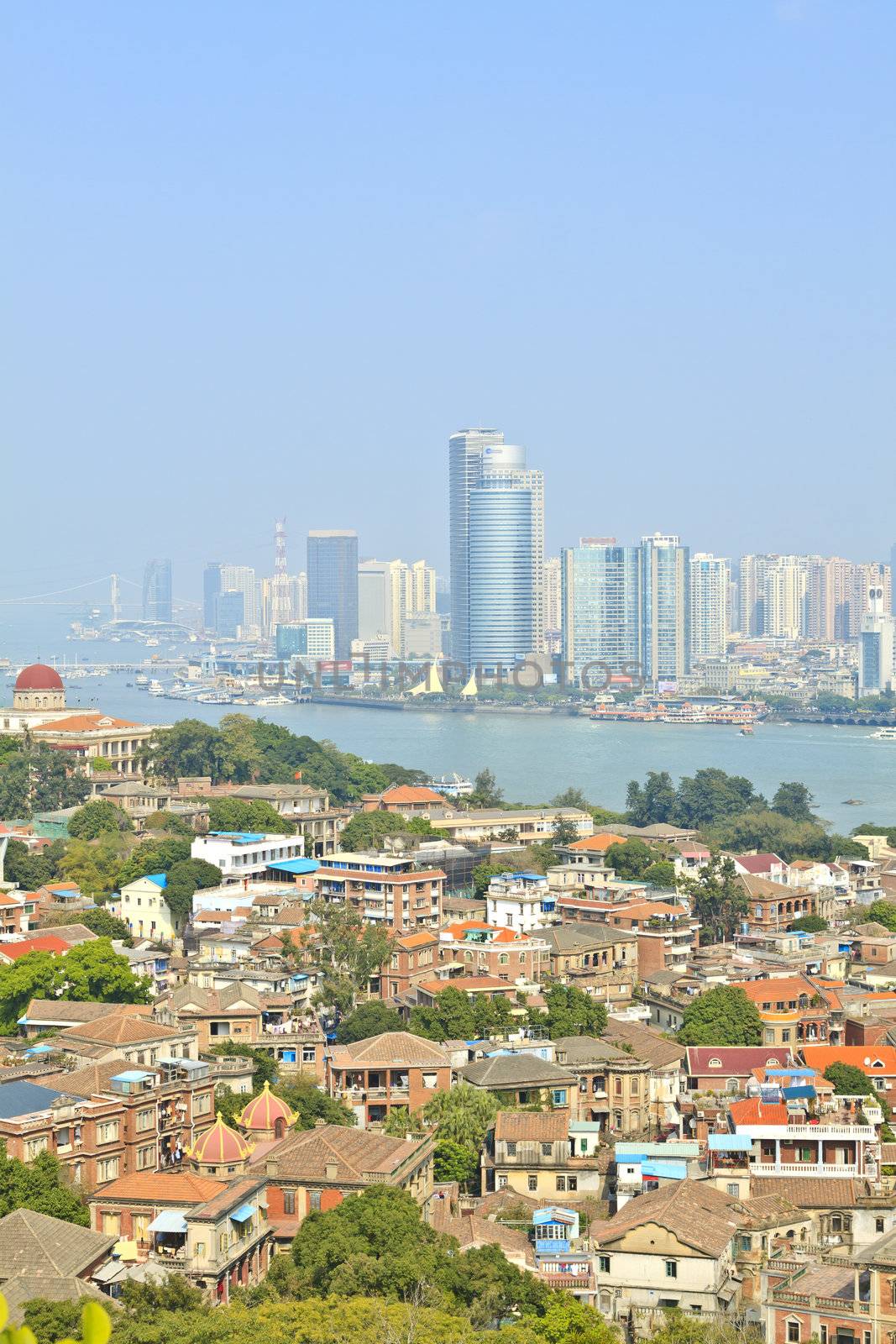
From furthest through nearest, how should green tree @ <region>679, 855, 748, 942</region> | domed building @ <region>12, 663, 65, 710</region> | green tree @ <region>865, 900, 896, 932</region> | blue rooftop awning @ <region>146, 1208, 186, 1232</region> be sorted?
domed building @ <region>12, 663, 65, 710</region>
green tree @ <region>865, 900, 896, 932</region>
green tree @ <region>679, 855, 748, 942</region>
blue rooftop awning @ <region>146, 1208, 186, 1232</region>

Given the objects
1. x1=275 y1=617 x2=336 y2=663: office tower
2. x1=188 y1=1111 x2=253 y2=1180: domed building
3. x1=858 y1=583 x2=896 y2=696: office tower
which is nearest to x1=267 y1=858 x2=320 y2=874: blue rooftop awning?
x1=188 y1=1111 x2=253 y2=1180: domed building

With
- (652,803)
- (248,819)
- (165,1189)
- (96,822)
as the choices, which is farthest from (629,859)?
(165,1189)

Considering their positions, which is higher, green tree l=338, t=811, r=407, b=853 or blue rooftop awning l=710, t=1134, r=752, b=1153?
green tree l=338, t=811, r=407, b=853

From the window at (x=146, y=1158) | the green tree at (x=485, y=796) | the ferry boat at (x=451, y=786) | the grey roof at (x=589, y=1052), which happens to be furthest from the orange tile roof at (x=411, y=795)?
the window at (x=146, y=1158)

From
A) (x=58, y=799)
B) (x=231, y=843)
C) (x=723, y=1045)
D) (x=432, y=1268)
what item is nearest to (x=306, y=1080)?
(x=723, y=1045)

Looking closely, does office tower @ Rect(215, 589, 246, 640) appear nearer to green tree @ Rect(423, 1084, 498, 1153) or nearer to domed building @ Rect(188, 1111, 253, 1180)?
green tree @ Rect(423, 1084, 498, 1153)

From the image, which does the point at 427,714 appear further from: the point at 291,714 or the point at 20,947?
the point at 20,947

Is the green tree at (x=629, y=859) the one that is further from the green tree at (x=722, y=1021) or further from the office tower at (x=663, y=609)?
the office tower at (x=663, y=609)
